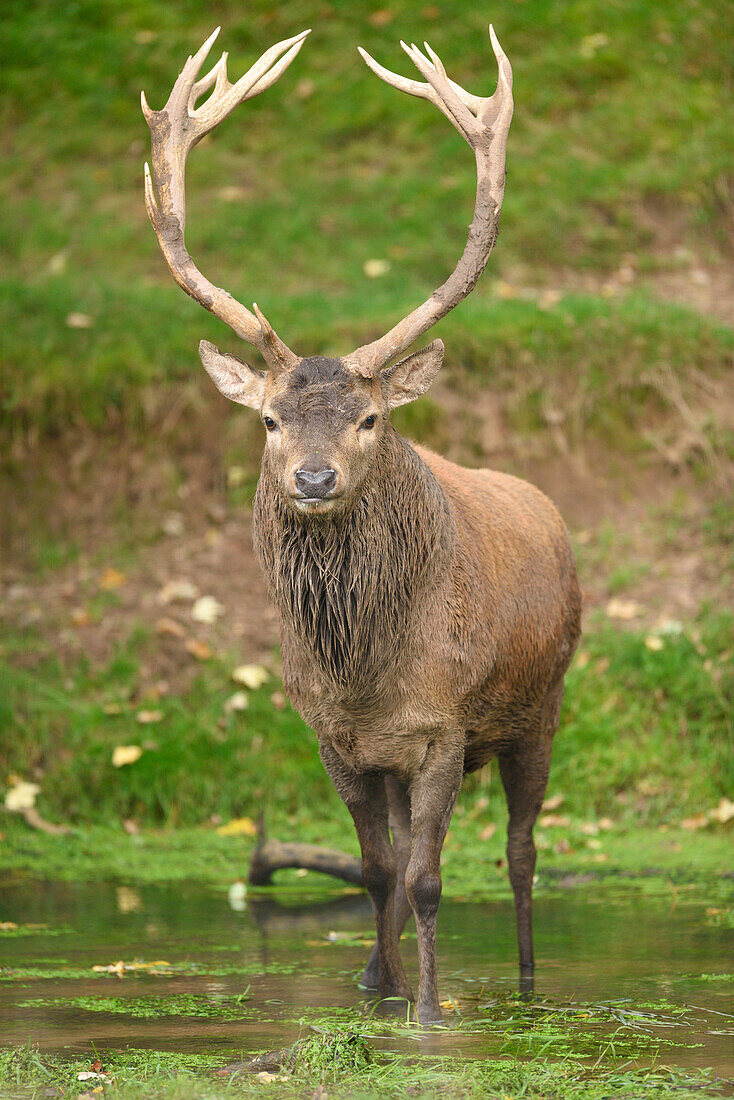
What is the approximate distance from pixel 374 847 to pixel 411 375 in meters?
2.22

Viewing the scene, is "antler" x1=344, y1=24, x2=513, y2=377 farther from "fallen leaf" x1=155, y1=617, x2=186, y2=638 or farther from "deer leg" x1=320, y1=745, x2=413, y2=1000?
"fallen leaf" x1=155, y1=617, x2=186, y2=638

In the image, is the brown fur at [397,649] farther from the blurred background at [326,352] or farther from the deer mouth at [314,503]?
the blurred background at [326,352]

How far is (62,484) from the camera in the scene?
12.8 metres

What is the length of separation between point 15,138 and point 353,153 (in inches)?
168

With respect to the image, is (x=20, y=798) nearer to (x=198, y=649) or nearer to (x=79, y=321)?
(x=198, y=649)

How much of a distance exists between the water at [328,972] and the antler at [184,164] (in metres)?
2.87

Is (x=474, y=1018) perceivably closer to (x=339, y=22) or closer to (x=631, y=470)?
(x=631, y=470)

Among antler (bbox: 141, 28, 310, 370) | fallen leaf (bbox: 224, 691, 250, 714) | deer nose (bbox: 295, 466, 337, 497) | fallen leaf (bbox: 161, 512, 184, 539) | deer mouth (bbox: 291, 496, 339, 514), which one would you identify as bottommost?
fallen leaf (bbox: 224, 691, 250, 714)

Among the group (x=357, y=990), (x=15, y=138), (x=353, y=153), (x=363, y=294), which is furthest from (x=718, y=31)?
(x=357, y=990)

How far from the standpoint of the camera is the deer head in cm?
580

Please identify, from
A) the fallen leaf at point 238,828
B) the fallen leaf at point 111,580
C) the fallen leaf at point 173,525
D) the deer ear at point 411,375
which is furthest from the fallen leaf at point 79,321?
the deer ear at point 411,375

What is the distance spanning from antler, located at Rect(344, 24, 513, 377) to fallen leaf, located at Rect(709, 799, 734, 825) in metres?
4.69

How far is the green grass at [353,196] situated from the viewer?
41.8ft

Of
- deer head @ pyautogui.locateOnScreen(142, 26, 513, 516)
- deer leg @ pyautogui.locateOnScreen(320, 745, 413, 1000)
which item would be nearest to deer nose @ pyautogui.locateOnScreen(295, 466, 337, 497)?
deer head @ pyautogui.locateOnScreen(142, 26, 513, 516)
